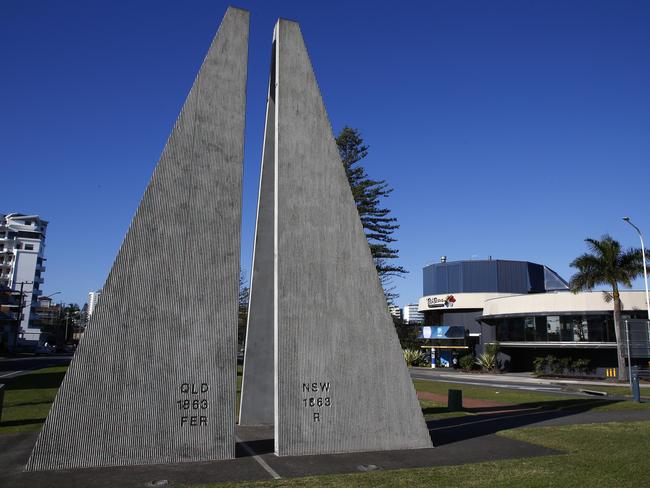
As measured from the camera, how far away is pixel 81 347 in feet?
27.0

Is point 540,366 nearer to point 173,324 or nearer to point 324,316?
point 324,316

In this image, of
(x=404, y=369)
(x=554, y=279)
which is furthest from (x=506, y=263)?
(x=404, y=369)

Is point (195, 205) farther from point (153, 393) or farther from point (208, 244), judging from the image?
point (153, 393)

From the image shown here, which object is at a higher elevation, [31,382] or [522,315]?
[522,315]

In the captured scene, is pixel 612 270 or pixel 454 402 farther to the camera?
pixel 612 270

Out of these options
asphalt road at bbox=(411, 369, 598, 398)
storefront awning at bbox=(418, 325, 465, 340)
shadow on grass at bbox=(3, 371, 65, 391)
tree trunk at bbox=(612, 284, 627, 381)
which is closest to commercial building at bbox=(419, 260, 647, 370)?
storefront awning at bbox=(418, 325, 465, 340)

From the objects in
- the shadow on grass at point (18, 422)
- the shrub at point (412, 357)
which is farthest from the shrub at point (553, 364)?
the shadow on grass at point (18, 422)

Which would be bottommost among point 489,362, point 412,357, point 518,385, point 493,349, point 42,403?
point 518,385

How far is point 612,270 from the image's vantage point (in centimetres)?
3566

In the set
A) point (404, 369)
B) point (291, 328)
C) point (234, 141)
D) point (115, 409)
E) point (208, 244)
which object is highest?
point (234, 141)

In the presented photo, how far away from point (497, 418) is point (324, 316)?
7942mm

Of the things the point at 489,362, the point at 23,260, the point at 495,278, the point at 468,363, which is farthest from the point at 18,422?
the point at 23,260

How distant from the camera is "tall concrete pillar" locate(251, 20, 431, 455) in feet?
30.5

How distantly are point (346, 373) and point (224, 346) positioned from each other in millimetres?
2362
